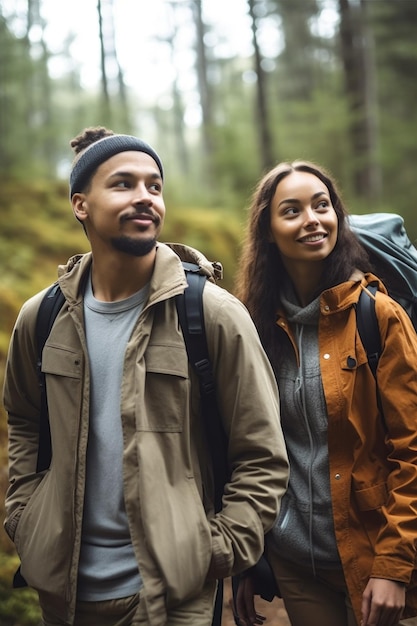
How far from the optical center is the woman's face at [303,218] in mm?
3055

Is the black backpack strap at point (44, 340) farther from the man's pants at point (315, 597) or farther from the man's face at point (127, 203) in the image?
the man's pants at point (315, 597)

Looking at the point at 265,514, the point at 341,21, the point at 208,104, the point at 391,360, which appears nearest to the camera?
the point at 265,514

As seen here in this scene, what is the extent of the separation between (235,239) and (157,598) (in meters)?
11.5

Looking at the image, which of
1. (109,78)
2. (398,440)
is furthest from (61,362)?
(109,78)

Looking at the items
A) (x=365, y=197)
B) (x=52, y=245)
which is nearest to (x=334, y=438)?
(x=52, y=245)

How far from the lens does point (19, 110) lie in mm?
12117

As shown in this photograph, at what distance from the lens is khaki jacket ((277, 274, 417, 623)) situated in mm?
2697

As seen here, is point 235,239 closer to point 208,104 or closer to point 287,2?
point 287,2

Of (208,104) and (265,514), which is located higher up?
(208,104)

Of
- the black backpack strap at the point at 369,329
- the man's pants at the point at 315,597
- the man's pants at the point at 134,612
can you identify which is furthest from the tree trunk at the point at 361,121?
the man's pants at the point at 134,612

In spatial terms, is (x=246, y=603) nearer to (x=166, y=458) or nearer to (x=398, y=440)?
(x=398, y=440)

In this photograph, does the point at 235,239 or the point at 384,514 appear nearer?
the point at 384,514

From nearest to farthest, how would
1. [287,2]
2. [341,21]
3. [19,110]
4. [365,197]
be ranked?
[19,110], [341,21], [365,197], [287,2]

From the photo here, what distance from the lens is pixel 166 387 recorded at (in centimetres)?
239
